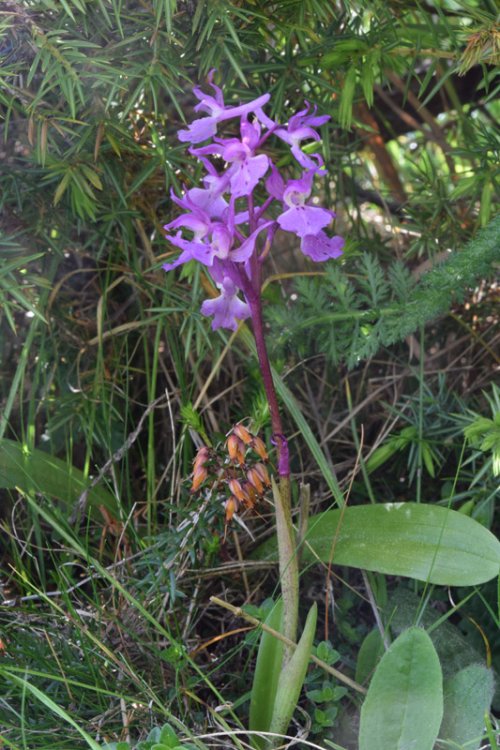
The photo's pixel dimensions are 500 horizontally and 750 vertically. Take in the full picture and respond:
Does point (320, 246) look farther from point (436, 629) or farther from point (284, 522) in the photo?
point (436, 629)

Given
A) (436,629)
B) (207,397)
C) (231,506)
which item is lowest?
(436,629)

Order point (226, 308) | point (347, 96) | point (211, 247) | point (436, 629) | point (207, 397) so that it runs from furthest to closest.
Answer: point (207, 397) → point (347, 96) → point (436, 629) → point (226, 308) → point (211, 247)

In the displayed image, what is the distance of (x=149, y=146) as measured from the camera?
55.1 inches

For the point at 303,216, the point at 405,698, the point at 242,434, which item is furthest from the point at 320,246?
the point at 405,698

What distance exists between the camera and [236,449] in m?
1.04

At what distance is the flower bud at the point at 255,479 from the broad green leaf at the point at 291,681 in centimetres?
15

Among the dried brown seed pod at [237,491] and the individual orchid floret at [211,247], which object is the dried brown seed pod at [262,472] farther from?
the individual orchid floret at [211,247]

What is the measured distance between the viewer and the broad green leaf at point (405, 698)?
0.99 meters

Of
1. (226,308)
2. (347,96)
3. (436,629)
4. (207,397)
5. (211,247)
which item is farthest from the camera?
(207,397)

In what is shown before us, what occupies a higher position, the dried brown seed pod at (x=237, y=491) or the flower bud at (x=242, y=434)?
the flower bud at (x=242, y=434)

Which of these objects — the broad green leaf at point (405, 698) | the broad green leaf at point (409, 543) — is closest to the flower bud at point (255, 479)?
the broad green leaf at point (409, 543)

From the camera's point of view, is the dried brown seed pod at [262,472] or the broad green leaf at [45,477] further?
the broad green leaf at [45,477]

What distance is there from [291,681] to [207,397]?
1.90ft

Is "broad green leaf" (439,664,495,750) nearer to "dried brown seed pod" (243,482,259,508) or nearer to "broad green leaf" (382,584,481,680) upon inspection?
"broad green leaf" (382,584,481,680)
